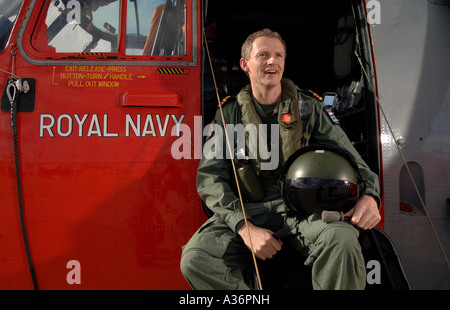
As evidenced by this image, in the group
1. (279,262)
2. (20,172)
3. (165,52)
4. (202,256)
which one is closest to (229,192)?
(202,256)

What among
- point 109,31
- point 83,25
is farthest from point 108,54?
point 83,25

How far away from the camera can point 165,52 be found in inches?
102

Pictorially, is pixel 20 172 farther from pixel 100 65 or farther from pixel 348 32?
pixel 348 32

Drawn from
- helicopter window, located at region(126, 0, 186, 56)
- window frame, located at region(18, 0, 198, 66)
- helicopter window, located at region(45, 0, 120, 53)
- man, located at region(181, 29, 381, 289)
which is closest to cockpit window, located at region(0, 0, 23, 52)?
window frame, located at region(18, 0, 198, 66)

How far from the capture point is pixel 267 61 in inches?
85.5

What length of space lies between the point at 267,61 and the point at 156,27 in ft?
3.19

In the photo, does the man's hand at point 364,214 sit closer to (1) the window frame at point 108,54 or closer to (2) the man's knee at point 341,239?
(2) the man's knee at point 341,239

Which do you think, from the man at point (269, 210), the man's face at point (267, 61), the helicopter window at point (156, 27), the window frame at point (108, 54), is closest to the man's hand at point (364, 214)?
the man at point (269, 210)

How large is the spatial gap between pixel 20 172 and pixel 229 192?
1400mm

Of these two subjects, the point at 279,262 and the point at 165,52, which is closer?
the point at 279,262

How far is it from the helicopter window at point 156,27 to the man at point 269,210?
0.59 m

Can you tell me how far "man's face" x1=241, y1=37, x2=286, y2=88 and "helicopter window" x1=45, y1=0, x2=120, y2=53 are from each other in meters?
1.02

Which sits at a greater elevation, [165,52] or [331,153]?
[165,52]

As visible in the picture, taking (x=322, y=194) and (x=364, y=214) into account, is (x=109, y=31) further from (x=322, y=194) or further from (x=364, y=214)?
(x=364, y=214)
